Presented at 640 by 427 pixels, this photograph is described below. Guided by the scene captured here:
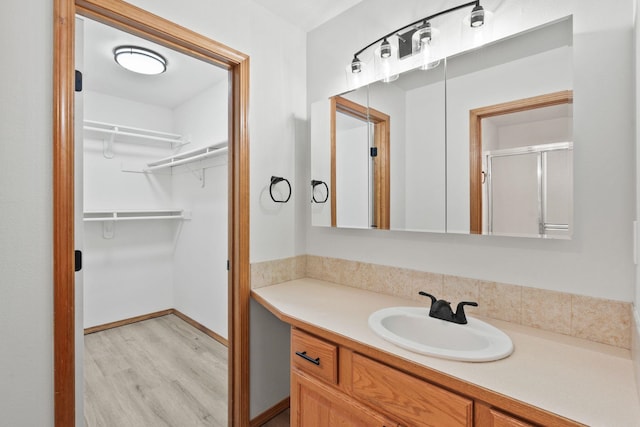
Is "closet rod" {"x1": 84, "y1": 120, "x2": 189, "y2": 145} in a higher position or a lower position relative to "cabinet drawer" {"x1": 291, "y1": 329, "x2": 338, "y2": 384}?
higher

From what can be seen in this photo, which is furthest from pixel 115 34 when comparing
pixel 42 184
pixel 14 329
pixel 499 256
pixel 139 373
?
pixel 499 256

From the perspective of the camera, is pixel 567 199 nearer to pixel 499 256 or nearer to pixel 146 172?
pixel 499 256

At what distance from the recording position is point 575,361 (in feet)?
3.18

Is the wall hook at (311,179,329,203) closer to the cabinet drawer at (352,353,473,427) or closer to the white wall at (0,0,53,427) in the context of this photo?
the cabinet drawer at (352,353,473,427)

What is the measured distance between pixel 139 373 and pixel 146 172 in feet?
6.97

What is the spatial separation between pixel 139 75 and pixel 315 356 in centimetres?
287

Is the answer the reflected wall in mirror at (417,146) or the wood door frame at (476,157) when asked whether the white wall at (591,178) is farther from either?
the reflected wall in mirror at (417,146)

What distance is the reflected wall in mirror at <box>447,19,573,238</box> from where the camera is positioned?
3.81 feet

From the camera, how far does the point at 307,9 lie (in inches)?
→ 75.0

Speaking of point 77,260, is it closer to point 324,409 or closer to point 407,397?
point 324,409

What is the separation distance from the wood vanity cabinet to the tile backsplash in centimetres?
57

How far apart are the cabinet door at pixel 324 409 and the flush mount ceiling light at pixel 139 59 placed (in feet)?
8.03

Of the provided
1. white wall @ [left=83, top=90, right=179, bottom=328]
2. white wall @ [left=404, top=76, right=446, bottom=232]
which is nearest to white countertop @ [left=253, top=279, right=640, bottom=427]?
white wall @ [left=404, top=76, right=446, bottom=232]

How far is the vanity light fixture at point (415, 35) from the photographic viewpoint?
51.9 inches
